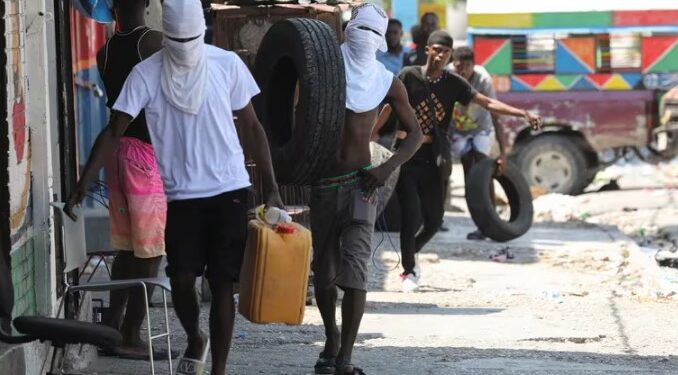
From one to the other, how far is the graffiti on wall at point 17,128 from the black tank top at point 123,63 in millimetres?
920

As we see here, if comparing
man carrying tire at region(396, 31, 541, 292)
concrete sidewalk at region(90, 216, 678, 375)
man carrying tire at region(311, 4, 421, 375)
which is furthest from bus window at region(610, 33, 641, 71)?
man carrying tire at region(311, 4, 421, 375)

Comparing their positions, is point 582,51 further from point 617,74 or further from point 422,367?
point 422,367

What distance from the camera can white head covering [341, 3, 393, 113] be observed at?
7.84 m

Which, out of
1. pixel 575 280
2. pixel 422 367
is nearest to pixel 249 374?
pixel 422 367

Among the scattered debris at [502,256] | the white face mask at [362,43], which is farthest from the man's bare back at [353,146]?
the scattered debris at [502,256]

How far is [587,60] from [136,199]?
12.9 meters

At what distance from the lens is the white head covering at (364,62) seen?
25.7 ft

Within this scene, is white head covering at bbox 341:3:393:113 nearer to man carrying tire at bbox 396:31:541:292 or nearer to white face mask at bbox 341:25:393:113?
white face mask at bbox 341:25:393:113

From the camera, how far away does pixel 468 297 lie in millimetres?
11555

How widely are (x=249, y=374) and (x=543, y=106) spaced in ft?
41.3

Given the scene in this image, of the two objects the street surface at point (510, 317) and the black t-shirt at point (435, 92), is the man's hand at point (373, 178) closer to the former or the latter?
the street surface at point (510, 317)

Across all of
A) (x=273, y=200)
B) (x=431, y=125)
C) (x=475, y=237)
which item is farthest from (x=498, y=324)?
(x=475, y=237)

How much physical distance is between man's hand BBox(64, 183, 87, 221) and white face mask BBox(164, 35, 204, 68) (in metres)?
0.68

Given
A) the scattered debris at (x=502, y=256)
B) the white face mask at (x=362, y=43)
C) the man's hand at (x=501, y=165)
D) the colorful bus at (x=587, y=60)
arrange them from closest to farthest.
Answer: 1. the white face mask at (x=362, y=43)
2. the man's hand at (x=501, y=165)
3. the scattered debris at (x=502, y=256)
4. the colorful bus at (x=587, y=60)
